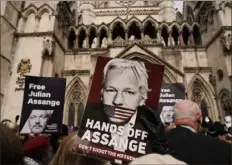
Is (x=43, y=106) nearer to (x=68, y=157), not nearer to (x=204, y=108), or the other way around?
(x=68, y=157)

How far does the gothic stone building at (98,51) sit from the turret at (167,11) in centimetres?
590

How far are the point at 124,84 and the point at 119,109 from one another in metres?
0.31

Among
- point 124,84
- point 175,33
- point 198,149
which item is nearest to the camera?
point 198,149

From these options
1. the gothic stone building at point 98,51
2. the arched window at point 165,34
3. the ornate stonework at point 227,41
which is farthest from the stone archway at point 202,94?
the arched window at point 165,34

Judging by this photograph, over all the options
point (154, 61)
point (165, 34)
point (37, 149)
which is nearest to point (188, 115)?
point (37, 149)

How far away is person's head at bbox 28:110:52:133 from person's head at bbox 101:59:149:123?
3037mm

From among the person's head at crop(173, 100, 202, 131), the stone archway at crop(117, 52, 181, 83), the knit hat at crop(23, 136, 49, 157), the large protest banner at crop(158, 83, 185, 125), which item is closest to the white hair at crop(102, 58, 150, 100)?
the person's head at crop(173, 100, 202, 131)

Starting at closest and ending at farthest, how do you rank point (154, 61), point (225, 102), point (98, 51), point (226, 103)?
point (226, 103)
point (225, 102)
point (154, 61)
point (98, 51)

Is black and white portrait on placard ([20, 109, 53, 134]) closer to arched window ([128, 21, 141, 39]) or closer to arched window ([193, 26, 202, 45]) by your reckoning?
arched window ([128, 21, 141, 39])

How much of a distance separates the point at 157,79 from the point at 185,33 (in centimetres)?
1931

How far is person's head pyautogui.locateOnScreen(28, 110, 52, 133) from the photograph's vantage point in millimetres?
5203

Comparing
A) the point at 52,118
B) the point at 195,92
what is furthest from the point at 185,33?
the point at 52,118

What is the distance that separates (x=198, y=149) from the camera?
231 cm

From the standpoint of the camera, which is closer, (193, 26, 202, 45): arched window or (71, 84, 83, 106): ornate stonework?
(71, 84, 83, 106): ornate stonework
